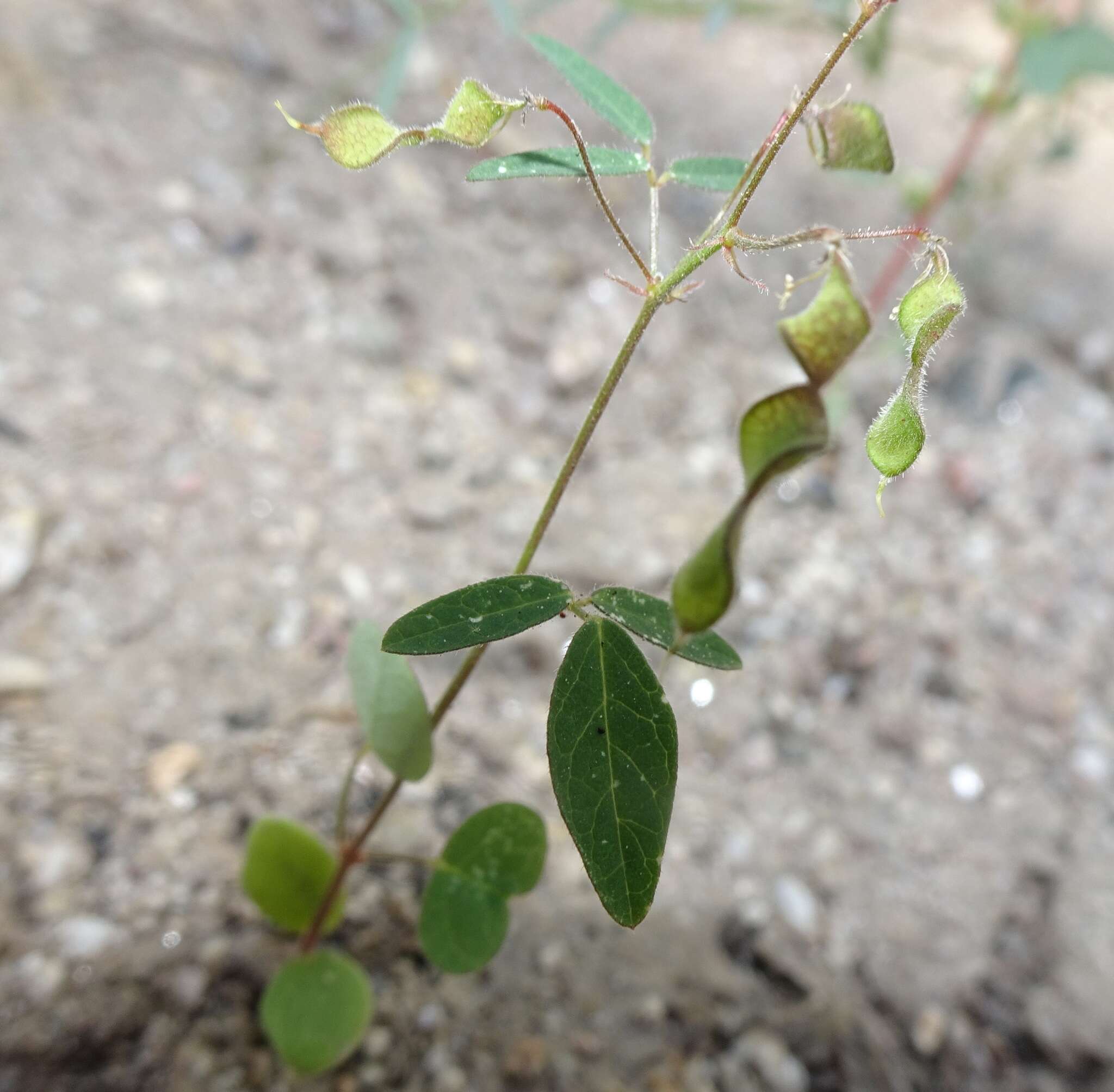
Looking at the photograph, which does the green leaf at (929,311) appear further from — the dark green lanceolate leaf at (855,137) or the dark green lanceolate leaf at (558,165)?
the dark green lanceolate leaf at (558,165)

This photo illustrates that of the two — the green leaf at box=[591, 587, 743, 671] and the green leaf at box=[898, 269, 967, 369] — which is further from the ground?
the green leaf at box=[898, 269, 967, 369]

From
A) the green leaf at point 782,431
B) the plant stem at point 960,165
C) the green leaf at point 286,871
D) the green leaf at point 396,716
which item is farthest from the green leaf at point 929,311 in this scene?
the plant stem at point 960,165

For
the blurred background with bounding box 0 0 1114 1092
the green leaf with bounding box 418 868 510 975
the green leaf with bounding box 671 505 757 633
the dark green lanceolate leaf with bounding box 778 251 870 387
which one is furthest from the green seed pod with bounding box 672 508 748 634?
the blurred background with bounding box 0 0 1114 1092

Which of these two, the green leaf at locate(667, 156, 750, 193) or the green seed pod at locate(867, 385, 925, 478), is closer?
the green seed pod at locate(867, 385, 925, 478)

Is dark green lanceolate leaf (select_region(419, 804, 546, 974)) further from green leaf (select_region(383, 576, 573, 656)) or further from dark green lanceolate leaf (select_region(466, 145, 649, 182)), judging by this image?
dark green lanceolate leaf (select_region(466, 145, 649, 182))

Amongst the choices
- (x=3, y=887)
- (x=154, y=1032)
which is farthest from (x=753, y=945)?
(x=3, y=887)

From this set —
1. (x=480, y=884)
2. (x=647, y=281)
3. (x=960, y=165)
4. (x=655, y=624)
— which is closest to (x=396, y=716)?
(x=480, y=884)

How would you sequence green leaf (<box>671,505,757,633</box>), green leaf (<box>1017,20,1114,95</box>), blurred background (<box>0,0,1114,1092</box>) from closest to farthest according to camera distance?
green leaf (<box>671,505,757,633</box>)
blurred background (<box>0,0,1114,1092</box>)
green leaf (<box>1017,20,1114,95</box>)

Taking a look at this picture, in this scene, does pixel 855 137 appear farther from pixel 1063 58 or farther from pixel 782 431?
pixel 1063 58
